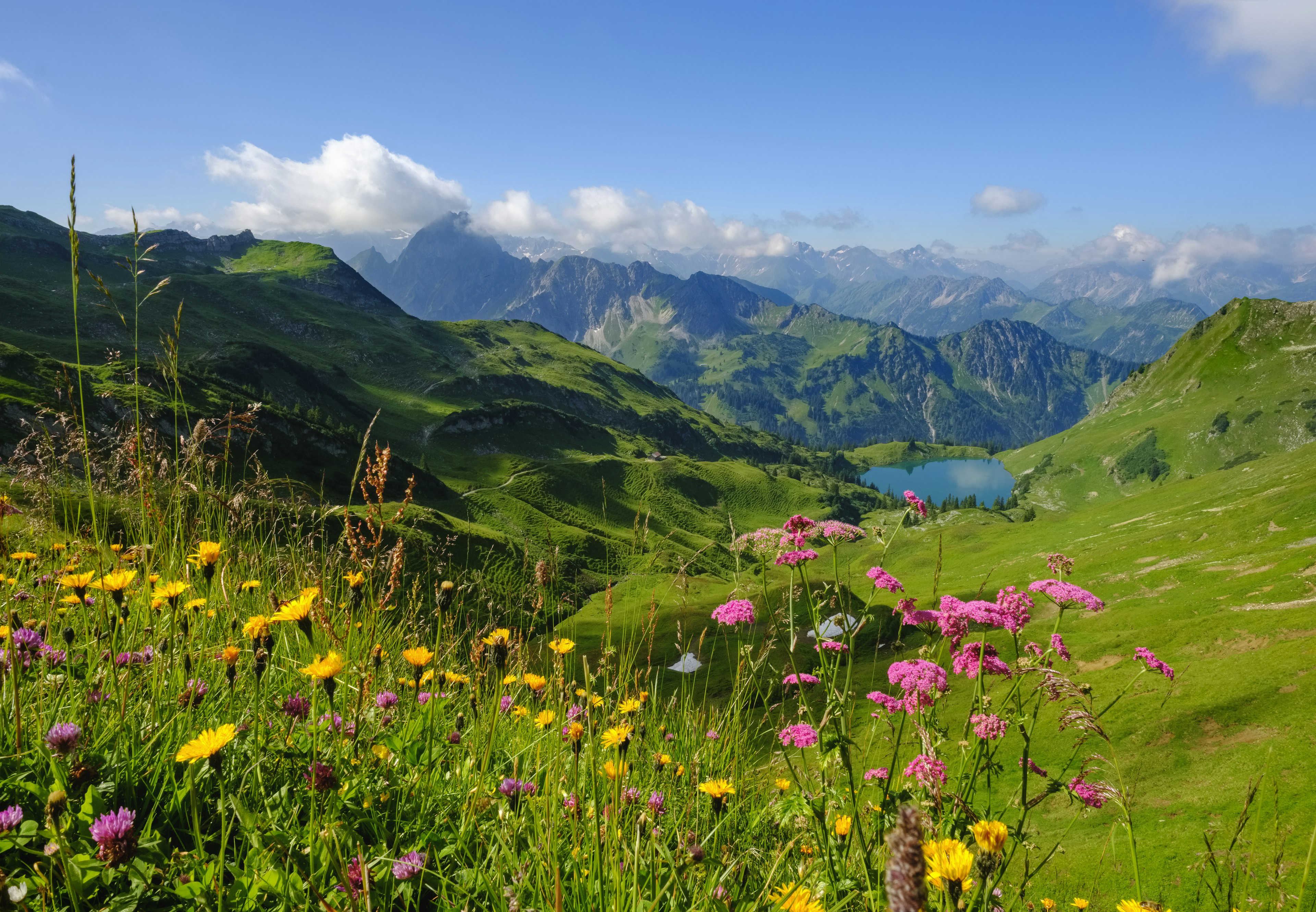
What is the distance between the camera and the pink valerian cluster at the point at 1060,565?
5.00m

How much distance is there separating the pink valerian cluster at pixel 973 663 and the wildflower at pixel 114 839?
438 centimetres

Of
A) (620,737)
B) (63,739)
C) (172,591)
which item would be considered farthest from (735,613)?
(63,739)

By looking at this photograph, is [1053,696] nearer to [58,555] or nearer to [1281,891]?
[1281,891]

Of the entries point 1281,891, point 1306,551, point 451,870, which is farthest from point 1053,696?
point 1306,551

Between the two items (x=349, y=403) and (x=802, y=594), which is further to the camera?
(x=349, y=403)

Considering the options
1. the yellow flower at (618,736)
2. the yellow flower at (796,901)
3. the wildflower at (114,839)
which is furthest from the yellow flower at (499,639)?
the yellow flower at (796,901)

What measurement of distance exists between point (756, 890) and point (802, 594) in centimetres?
206

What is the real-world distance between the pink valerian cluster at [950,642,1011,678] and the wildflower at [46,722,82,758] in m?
4.63

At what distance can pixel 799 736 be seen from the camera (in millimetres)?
4488

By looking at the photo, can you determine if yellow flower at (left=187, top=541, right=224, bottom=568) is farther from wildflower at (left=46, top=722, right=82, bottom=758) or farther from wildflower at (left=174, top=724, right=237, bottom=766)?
wildflower at (left=174, top=724, right=237, bottom=766)

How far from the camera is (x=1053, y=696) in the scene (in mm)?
3062

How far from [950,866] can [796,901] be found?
0.58 metres

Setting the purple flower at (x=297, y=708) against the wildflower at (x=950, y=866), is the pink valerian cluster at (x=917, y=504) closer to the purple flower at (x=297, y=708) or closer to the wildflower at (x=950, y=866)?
the wildflower at (x=950, y=866)

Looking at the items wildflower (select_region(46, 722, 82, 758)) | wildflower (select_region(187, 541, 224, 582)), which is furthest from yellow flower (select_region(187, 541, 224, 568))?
wildflower (select_region(46, 722, 82, 758))
